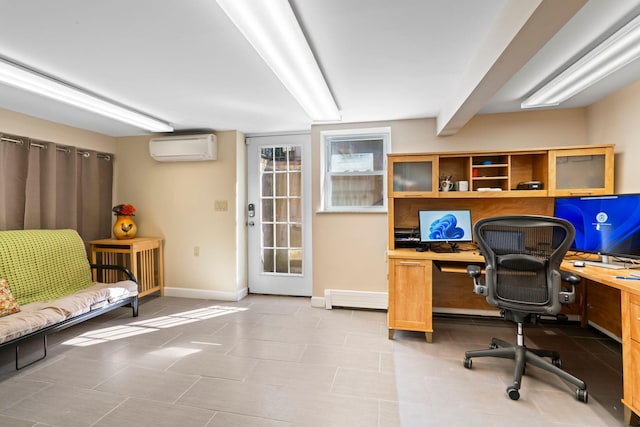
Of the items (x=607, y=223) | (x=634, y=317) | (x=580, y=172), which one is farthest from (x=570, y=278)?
(x=580, y=172)

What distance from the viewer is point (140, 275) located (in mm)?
3748

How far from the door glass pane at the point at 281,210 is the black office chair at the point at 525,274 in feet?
7.76

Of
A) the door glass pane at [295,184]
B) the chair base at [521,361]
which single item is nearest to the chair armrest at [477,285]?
the chair base at [521,361]

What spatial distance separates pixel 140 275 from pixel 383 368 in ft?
10.4

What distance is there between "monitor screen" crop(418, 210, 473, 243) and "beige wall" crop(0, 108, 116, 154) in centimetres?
419

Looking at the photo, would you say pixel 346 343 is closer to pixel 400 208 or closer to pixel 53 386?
pixel 400 208

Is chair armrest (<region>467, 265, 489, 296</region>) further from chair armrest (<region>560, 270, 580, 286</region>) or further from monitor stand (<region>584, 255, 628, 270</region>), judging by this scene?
monitor stand (<region>584, 255, 628, 270</region>)

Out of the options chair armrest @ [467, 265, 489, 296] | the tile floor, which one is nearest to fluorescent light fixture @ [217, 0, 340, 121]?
chair armrest @ [467, 265, 489, 296]

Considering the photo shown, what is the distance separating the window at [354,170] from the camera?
361cm

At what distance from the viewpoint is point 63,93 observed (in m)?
2.45

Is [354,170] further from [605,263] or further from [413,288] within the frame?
[605,263]

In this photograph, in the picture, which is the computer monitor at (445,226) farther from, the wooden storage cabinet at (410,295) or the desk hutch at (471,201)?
the wooden storage cabinet at (410,295)

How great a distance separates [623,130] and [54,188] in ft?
18.8

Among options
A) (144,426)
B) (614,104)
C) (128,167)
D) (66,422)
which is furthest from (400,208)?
(128,167)
